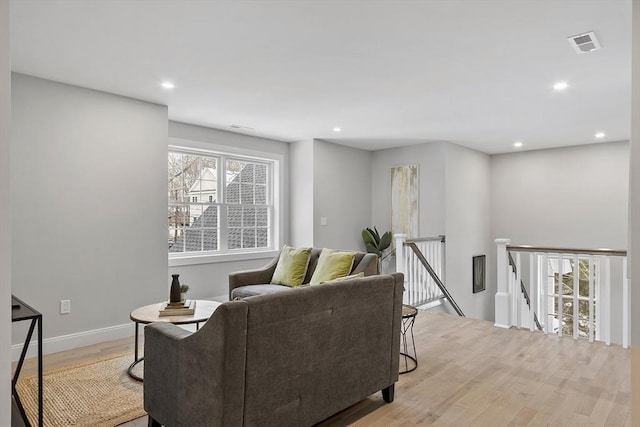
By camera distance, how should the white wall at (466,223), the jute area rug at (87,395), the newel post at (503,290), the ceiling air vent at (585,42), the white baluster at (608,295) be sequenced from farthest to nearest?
1. the white wall at (466,223)
2. the newel post at (503,290)
3. the white baluster at (608,295)
4. the ceiling air vent at (585,42)
5. the jute area rug at (87,395)

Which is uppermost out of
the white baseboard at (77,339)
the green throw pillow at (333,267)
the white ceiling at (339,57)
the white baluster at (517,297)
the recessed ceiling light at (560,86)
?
the white ceiling at (339,57)

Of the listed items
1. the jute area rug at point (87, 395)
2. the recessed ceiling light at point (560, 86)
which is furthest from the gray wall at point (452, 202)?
the jute area rug at point (87, 395)

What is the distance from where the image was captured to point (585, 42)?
2727mm

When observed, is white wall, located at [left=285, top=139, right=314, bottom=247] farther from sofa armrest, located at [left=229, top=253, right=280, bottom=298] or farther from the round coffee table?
the round coffee table

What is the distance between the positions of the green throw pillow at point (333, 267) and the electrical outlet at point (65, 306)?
7.31 ft

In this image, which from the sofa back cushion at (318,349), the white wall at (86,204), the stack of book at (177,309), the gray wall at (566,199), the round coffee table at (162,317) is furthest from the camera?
the gray wall at (566,199)

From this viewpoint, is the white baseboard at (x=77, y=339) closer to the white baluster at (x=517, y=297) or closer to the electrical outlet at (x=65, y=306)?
the electrical outlet at (x=65, y=306)

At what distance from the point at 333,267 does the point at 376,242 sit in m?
2.86

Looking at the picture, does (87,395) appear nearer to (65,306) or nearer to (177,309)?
(177,309)

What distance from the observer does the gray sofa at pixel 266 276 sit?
409cm

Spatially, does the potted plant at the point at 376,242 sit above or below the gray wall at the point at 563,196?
below

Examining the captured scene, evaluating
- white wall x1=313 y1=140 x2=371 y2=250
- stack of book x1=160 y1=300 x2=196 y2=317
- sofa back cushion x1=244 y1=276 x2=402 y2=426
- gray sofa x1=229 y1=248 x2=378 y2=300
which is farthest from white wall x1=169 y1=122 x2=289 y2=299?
sofa back cushion x1=244 y1=276 x2=402 y2=426

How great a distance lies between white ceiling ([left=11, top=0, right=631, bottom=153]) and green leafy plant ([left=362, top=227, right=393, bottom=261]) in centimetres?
229

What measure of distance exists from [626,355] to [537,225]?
3958 millimetres
